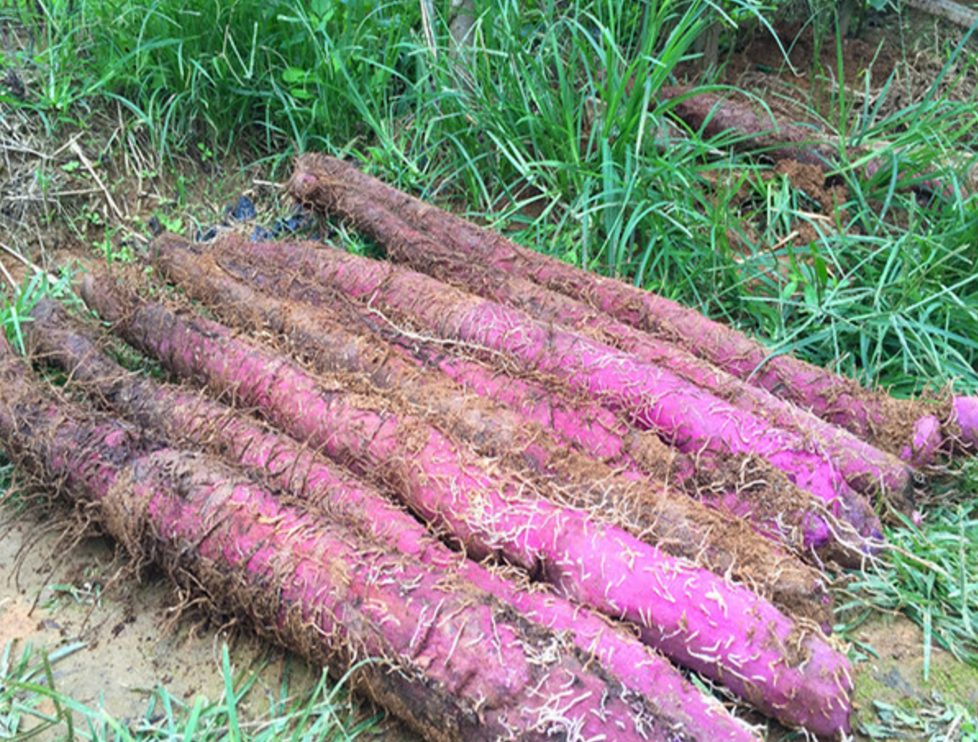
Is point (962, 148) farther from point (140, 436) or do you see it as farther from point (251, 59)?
point (140, 436)

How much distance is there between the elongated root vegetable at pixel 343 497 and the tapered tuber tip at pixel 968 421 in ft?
3.96

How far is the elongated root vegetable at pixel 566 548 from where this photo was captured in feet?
5.81

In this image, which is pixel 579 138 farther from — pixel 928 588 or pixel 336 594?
pixel 336 594

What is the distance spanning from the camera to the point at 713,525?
6.70 ft

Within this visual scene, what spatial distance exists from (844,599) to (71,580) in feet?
6.53

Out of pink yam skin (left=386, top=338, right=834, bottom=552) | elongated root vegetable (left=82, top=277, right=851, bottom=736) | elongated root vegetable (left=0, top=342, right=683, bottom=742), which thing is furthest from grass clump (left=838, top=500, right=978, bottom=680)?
elongated root vegetable (left=0, top=342, right=683, bottom=742)

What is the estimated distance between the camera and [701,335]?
104 inches

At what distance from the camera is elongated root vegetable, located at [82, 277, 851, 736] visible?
1.77 metres

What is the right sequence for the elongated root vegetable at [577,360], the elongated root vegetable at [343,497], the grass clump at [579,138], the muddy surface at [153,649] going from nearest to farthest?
1. the elongated root vegetable at [343,497]
2. the muddy surface at [153,649]
3. the elongated root vegetable at [577,360]
4. the grass clump at [579,138]

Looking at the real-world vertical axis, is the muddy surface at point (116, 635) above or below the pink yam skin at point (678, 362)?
below

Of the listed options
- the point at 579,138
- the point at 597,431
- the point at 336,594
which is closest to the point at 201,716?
the point at 336,594

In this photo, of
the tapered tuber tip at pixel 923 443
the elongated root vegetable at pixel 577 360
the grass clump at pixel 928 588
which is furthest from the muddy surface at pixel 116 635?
the tapered tuber tip at pixel 923 443

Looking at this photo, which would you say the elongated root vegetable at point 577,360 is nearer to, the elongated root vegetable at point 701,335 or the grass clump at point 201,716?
the elongated root vegetable at point 701,335

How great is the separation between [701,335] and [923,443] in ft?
2.24
